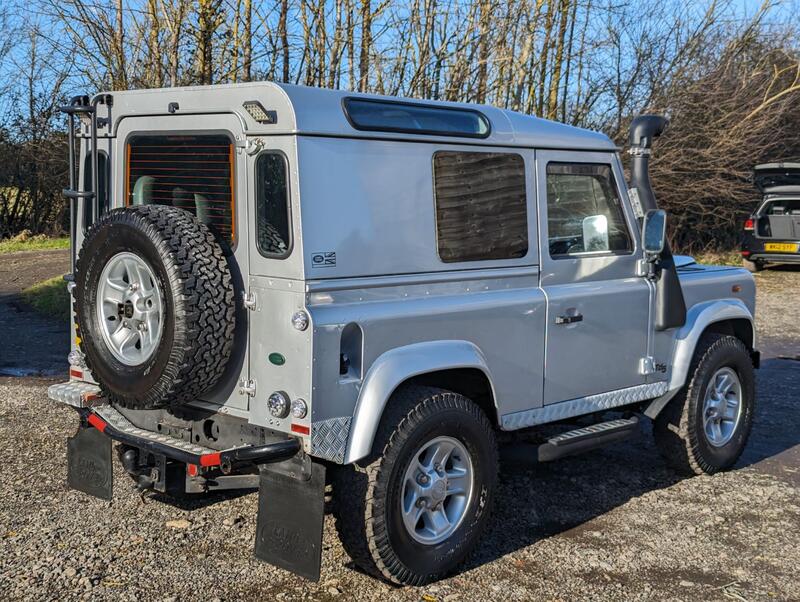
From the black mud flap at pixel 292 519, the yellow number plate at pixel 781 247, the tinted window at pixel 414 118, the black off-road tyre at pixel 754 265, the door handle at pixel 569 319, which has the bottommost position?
the black mud flap at pixel 292 519

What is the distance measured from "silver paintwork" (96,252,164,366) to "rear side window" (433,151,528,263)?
137cm

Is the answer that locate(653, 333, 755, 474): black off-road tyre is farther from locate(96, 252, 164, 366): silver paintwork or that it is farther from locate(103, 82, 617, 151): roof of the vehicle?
locate(96, 252, 164, 366): silver paintwork

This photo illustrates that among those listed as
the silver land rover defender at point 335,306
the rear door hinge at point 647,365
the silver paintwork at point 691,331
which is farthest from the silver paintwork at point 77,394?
the silver paintwork at point 691,331

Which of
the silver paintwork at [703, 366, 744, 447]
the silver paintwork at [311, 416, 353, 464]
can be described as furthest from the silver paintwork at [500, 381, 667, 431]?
the silver paintwork at [311, 416, 353, 464]

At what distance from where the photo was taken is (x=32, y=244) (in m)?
19.6

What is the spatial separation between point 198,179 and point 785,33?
18.6m

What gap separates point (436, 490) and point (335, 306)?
105 cm

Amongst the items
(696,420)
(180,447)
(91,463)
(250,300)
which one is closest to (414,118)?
(250,300)

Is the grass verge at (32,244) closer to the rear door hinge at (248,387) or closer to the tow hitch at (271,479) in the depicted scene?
the tow hitch at (271,479)

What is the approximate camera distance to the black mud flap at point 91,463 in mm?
4762

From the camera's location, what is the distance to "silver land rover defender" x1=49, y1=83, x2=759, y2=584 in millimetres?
3906

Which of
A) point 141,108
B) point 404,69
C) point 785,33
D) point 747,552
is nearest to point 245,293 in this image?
point 141,108

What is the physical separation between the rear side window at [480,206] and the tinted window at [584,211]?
0.27m

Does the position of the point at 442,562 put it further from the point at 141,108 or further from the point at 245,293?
the point at 141,108
